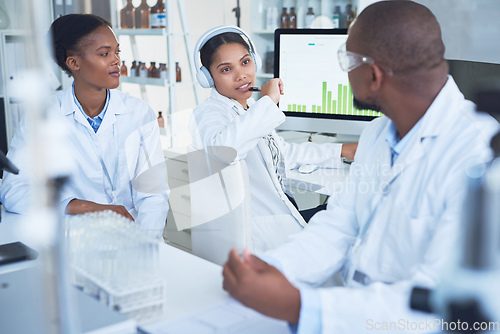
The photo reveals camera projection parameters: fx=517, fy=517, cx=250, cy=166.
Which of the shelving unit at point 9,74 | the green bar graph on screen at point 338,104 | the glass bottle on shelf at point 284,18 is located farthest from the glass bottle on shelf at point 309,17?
the shelving unit at point 9,74

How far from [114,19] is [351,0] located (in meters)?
1.96

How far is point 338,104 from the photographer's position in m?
2.44

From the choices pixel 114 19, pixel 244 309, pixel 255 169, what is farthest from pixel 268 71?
pixel 244 309

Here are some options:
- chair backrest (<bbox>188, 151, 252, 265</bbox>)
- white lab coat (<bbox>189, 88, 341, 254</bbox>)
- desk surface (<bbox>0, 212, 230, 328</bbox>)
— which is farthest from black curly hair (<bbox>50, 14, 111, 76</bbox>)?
desk surface (<bbox>0, 212, 230, 328</bbox>)

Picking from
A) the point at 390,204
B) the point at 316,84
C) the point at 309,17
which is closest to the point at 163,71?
the point at 309,17

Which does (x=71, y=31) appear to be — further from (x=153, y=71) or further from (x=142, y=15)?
(x=142, y=15)

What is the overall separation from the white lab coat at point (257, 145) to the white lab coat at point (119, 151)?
8.3 inches

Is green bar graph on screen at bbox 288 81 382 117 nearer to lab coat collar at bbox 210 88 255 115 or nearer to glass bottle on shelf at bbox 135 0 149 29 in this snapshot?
lab coat collar at bbox 210 88 255 115

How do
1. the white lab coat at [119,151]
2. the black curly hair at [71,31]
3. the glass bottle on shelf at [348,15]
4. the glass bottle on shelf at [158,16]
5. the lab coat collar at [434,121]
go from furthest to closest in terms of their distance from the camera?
the glass bottle on shelf at [158,16] < the glass bottle on shelf at [348,15] < the black curly hair at [71,31] < the white lab coat at [119,151] < the lab coat collar at [434,121]

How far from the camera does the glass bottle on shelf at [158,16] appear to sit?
11.3 feet

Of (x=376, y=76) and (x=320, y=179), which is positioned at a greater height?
(x=376, y=76)

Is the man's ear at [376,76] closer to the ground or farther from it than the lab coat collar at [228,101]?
farther from it

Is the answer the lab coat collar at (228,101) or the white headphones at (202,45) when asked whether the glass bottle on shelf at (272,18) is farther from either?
the lab coat collar at (228,101)

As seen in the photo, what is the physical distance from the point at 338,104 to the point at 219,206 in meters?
0.94
